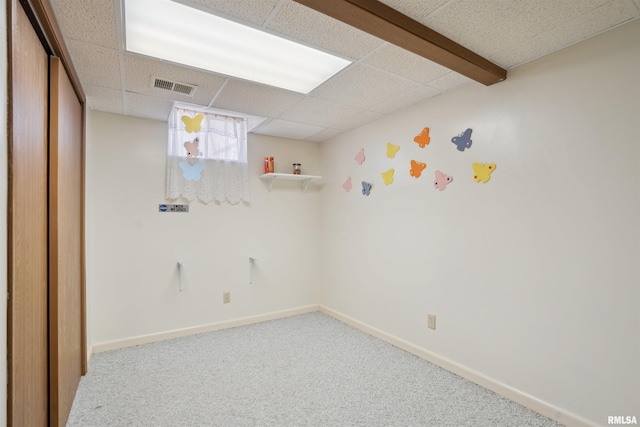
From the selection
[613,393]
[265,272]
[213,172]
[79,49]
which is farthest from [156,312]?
[613,393]

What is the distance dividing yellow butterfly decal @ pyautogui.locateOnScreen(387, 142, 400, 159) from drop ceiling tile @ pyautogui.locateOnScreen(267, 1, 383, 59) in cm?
122

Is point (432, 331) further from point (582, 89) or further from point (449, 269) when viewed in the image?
point (582, 89)

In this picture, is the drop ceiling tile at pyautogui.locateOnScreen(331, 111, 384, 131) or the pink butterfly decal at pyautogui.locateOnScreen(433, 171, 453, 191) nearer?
the pink butterfly decal at pyautogui.locateOnScreen(433, 171, 453, 191)

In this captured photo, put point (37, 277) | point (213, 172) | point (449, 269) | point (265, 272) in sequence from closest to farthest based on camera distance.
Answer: point (37, 277)
point (449, 269)
point (213, 172)
point (265, 272)

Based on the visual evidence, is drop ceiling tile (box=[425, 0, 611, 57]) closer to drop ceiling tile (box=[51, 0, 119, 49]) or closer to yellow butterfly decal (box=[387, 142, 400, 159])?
yellow butterfly decal (box=[387, 142, 400, 159])

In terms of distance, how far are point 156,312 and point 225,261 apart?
0.83 meters

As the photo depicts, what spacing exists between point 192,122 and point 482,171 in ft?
8.88

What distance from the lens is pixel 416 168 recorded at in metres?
2.91

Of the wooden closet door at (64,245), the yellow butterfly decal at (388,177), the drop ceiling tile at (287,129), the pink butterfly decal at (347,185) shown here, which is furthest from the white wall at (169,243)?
the yellow butterfly decal at (388,177)

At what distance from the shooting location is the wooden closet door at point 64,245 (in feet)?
5.69

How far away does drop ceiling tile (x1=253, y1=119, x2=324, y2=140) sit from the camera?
11.4 feet

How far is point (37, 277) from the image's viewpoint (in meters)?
1.54

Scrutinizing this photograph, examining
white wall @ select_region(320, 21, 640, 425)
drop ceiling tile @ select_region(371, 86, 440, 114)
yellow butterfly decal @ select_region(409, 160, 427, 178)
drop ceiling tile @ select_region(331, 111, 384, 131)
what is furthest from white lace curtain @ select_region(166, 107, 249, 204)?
yellow butterfly decal @ select_region(409, 160, 427, 178)

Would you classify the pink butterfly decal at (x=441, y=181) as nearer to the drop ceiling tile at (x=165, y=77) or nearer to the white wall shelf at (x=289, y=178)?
the white wall shelf at (x=289, y=178)
